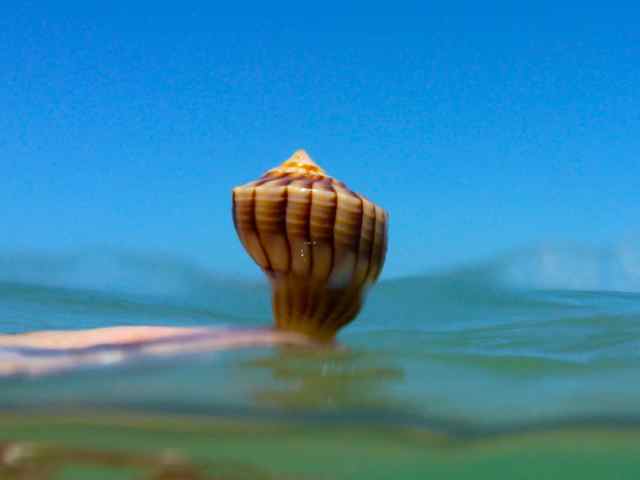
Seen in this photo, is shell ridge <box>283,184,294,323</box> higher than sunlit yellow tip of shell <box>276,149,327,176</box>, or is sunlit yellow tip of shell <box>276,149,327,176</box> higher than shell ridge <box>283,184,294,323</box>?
sunlit yellow tip of shell <box>276,149,327,176</box>

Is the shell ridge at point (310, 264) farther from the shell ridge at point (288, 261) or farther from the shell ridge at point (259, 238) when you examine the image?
the shell ridge at point (259, 238)

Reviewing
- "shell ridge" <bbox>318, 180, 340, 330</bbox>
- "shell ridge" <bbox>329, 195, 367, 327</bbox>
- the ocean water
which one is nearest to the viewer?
the ocean water

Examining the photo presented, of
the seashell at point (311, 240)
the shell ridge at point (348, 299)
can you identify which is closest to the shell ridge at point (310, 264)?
the seashell at point (311, 240)

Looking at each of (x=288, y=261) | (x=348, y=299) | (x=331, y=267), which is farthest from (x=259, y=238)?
(x=348, y=299)

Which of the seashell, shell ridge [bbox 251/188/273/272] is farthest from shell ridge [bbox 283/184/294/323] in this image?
shell ridge [bbox 251/188/273/272]

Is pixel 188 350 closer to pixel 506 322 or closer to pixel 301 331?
pixel 301 331

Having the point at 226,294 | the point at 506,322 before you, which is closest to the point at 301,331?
the point at 506,322

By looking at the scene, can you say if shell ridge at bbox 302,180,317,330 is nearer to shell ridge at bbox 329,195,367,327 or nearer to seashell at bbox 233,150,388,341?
seashell at bbox 233,150,388,341


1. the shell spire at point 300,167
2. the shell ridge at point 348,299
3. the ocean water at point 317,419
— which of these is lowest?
the ocean water at point 317,419

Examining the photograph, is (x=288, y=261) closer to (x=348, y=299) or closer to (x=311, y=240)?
(x=311, y=240)
